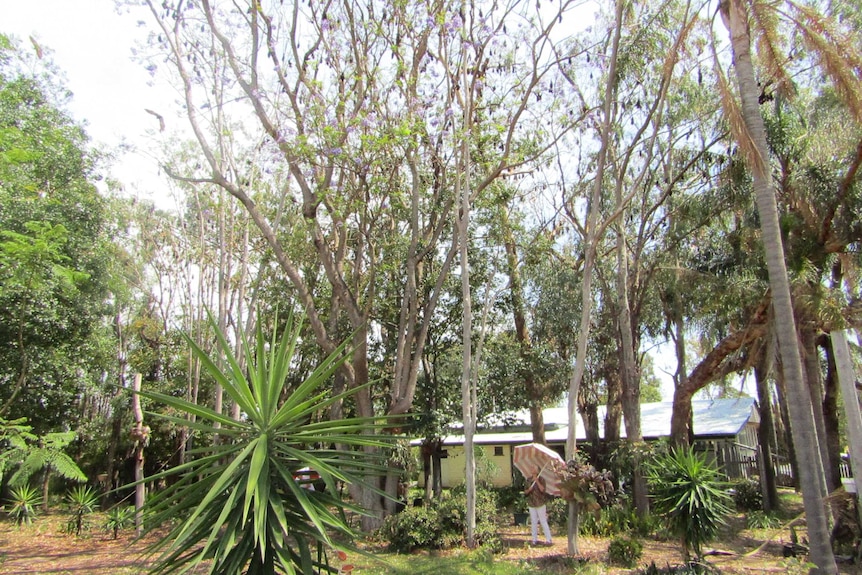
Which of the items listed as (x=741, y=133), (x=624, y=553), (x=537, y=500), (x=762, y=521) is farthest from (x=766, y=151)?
(x=762, y=521)

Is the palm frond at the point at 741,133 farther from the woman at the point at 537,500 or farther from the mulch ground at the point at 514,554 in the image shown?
the woman at the point at 537,500

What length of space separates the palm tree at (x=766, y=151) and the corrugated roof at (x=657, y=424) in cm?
1103

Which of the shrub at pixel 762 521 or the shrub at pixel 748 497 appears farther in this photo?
the shrub at pixel 748 497

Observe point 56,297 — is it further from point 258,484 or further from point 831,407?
point 831,407

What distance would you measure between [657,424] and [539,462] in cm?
1261

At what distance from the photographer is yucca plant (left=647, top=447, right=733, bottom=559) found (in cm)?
889

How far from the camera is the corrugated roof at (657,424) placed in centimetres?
2012

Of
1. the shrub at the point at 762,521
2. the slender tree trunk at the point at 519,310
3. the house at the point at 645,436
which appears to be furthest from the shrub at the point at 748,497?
the slender tree trunk at the point at 519,310

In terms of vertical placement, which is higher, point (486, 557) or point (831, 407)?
point (831, 407)

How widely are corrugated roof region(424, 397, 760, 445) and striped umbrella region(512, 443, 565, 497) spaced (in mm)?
6007

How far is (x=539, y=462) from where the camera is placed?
12.0 metres

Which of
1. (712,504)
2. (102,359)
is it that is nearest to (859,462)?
(712,504)

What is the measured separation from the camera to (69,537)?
14.9 meters

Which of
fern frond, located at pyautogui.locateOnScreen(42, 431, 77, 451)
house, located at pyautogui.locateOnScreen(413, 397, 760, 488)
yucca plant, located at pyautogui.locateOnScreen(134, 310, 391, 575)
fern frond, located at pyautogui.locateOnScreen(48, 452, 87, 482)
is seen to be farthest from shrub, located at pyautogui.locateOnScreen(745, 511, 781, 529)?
fern frond, located at pyautogui.locateOnScreen(42, 431, 77, 451)
